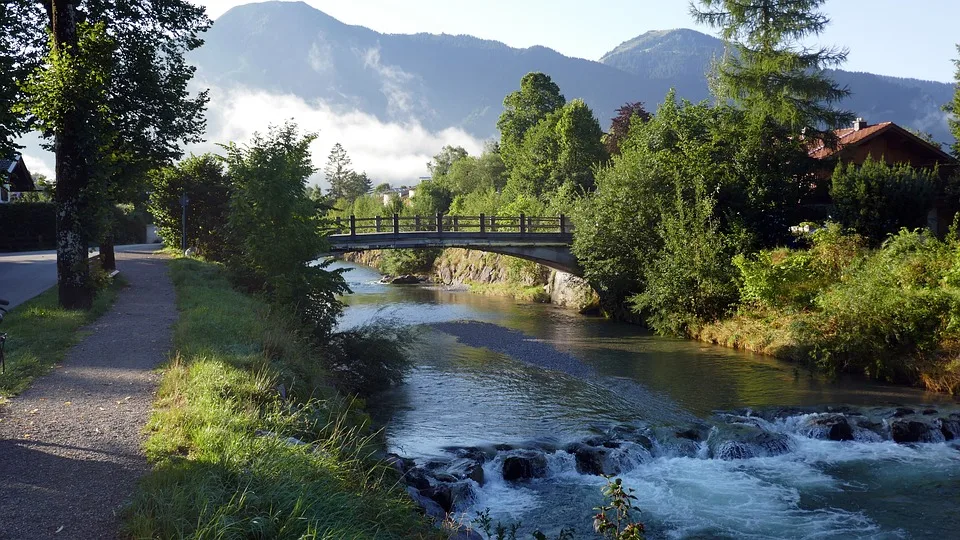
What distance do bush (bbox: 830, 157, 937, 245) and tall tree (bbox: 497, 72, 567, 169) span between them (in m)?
42.8

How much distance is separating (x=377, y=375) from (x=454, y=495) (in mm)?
7191

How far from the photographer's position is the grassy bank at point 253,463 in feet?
19.4

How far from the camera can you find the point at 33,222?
40.5 m

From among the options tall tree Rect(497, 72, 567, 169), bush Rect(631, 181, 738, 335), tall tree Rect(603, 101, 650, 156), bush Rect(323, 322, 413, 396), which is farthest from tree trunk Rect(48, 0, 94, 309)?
tall tree Rect(497, 72, 567, 169)

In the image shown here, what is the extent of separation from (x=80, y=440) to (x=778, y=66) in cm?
2772

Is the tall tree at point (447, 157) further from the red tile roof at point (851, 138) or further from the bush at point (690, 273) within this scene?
the bush at point (690, 273)

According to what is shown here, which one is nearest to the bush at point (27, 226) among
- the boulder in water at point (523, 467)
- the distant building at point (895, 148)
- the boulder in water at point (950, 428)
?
the boulder in water at point (523, 467)

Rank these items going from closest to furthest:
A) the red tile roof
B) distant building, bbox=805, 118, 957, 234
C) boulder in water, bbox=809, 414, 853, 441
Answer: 1. boulder in water, bbox=809, 414, 853, 441
2. the red tile roof
3. distant building, bbox=805, 118, 957, 234

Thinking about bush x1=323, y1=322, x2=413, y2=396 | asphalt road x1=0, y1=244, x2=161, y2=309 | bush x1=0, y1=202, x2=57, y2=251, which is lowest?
bush x1=323, y1=322, x2=413, y2=396

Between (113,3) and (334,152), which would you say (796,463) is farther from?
(334,152)

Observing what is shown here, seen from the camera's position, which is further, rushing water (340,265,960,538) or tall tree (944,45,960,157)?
tall tree (944,45,960,157)

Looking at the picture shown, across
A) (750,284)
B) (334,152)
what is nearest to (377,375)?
(750,284)

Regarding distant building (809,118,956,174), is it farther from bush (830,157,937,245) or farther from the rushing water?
the rushing water

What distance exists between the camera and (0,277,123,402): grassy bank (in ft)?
35.5
